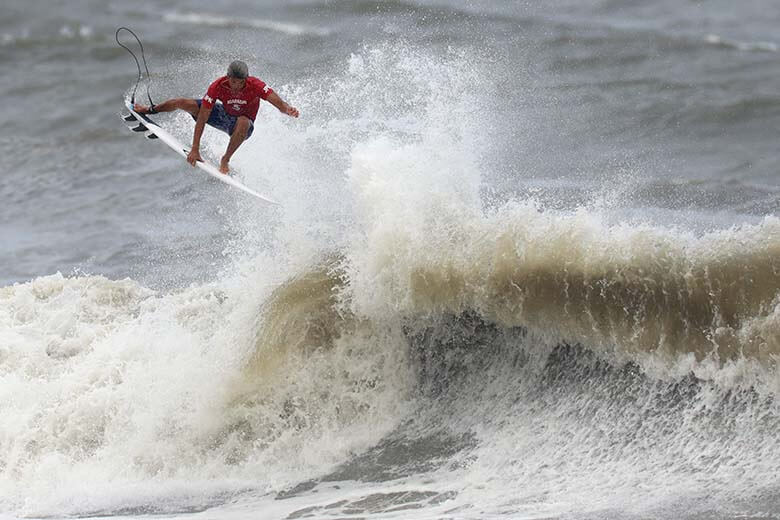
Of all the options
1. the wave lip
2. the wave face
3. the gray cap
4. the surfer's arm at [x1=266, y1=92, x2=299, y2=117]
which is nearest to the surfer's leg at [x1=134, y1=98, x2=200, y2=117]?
the gray cap

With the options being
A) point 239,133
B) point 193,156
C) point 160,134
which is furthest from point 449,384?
point 160,134

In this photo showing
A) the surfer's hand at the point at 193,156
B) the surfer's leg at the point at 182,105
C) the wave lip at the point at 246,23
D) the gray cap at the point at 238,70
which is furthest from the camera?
the wave lip at the point at 246,23

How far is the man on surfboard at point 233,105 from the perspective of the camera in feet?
37.2

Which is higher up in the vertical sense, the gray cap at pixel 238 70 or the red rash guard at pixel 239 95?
the gray cap at pixel 238 70

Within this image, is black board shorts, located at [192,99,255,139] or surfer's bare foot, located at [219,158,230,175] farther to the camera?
surfer's bare foot, located at [219,158,230,175]

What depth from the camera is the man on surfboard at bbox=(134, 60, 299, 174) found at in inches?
447

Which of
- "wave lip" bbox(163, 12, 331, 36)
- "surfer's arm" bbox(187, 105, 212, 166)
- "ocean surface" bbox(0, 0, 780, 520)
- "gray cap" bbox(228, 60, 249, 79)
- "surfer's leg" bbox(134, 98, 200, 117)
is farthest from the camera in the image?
"wave lip" bbox(163, 12, 331, 36)

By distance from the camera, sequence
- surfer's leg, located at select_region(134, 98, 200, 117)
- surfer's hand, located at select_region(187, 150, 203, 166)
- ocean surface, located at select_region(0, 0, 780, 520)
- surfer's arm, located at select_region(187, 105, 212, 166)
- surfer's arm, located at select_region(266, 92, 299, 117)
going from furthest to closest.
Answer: surfer's leg, located at select_region(134, 98, 200, 117) < surfer's hand, located at select_region(187, 150, 203, 166) < surfer's arm, located at select_region(187, 105, 212, 166) < surfer's arm, located at select_region(266, 92, 299, 117) < ocean surface, located at select_region(0, 0, 780, 520)

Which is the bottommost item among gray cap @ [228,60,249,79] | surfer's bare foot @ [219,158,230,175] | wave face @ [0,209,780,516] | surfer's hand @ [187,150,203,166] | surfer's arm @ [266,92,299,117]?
wave face @ [0,209,780,516]

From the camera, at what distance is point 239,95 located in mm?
11445

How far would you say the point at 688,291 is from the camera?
31.8ft

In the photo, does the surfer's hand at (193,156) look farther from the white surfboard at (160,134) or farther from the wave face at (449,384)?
the wave face at (449,384)

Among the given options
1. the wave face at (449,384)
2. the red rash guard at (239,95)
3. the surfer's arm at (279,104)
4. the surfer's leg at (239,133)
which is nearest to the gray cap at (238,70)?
the red rash guard at (239,95)

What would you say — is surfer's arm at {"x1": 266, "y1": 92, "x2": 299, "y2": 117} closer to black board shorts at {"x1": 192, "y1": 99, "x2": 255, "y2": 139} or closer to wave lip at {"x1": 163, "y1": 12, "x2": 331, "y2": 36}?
black board shorts at {"x1": 192, "y1": 99, "x2": 255, "y2": 139}
